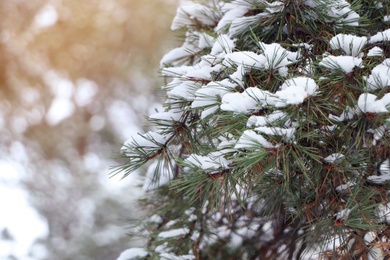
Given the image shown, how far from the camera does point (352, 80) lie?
2.59 ft

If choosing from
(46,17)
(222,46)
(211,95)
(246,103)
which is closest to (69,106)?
(46,17)

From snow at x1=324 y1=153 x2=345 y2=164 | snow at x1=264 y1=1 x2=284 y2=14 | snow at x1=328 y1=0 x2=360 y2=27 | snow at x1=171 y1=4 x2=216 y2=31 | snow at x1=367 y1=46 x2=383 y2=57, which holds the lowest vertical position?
snow at x1=324 y1=153 x2=345 y2=164

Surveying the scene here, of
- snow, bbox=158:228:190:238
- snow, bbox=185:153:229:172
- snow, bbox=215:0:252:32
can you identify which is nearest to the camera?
snow, bbox=185:153:229:172

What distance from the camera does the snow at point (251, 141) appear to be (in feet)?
2.26

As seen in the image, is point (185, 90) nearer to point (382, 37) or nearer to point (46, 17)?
point (382, 37)

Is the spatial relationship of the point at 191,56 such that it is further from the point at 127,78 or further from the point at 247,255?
the point at 127,78

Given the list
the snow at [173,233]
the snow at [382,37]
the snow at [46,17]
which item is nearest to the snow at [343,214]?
the snow at [382,37]

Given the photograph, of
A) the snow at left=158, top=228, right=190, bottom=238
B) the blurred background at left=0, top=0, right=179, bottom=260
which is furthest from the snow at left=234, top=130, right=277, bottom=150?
the blurred background at left=0, top=0, right=179, bottom=260

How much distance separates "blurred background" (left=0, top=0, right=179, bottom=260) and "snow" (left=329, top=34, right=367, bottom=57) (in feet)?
10.2

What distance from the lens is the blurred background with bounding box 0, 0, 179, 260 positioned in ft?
13.3

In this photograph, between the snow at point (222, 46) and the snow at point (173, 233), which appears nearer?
the snow at point (222, 46)

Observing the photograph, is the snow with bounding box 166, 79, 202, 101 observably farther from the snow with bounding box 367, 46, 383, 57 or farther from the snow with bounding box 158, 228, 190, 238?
the snow with bounding box 158, 228, 190, 238

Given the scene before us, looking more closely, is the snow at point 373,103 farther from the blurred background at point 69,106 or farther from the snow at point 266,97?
the blurred background at point 69,106

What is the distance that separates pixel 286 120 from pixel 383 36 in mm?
314
